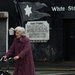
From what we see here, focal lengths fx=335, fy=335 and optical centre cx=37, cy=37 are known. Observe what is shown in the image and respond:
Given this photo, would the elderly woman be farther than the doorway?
No

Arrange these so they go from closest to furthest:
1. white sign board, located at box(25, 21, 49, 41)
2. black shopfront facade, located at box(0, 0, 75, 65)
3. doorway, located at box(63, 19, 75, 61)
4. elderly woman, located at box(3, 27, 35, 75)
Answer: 1. elderly woman, located at box(3, 27, 35, 75)
2. white sign board, located at box(25, 21, 49, 41)
3. black shopfront facade, located at box(0, 0, 75, 65)
4. doorway, located at box(63, 19, 75, 61)

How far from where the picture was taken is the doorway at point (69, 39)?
19.7 m

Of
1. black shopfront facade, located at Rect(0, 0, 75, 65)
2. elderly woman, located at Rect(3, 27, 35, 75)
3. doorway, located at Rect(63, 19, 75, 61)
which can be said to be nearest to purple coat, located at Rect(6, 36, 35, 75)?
elderly woman, located at Rect(3, 27, 35, 75)

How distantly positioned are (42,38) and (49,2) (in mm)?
2164

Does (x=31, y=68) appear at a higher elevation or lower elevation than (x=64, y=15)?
lower

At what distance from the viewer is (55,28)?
19.6m

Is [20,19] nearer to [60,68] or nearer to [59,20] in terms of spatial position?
[59,20]

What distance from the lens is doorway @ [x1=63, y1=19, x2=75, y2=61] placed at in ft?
64.7

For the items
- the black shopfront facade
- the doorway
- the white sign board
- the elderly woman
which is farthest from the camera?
the doorway

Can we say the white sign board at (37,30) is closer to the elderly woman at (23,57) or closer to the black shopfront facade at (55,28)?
the black shopfront facade at (55,28)

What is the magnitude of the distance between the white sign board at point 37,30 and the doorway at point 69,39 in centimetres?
122

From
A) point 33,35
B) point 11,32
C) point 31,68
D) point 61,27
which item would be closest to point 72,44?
point 61,27

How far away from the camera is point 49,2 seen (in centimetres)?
1964

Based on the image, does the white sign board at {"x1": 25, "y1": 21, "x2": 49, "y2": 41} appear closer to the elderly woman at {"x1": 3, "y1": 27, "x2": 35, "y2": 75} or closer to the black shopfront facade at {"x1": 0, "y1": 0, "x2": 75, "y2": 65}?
the black shopfront facade at {"x1": 0, "y1": 0, "x2": 75, "y2": 65}
